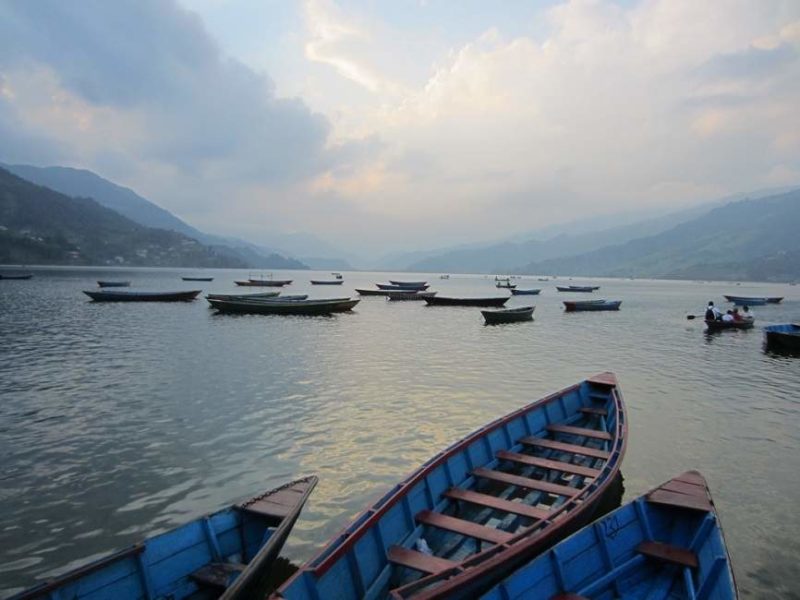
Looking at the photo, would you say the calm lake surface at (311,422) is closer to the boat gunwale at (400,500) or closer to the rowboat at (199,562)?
the rowboat at (199,562)

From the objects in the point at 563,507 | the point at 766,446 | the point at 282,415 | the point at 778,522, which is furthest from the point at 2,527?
the point at 766,446

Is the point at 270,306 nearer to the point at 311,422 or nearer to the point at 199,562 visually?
the point at 311,422

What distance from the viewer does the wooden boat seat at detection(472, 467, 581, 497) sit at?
32.5 ft

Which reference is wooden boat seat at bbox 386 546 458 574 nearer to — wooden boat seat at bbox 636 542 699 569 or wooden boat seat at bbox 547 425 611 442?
wooden boat seat at bbox 636 542 699 569

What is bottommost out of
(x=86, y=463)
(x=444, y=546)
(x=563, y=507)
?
(x=86, y=463)

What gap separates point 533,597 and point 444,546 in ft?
7.66

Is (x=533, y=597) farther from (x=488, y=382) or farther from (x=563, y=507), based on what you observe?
(x=488, y=382)

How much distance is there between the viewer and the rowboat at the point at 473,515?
6.35m

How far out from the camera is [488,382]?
81.8ft

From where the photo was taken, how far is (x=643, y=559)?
7.93 m

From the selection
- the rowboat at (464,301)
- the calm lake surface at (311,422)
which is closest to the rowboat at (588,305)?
the rowboat at (464,301)

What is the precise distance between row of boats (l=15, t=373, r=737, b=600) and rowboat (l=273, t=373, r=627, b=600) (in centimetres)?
3

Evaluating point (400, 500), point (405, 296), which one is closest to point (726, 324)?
point (400, 500)

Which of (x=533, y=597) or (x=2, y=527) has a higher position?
(x=533, y=597)
